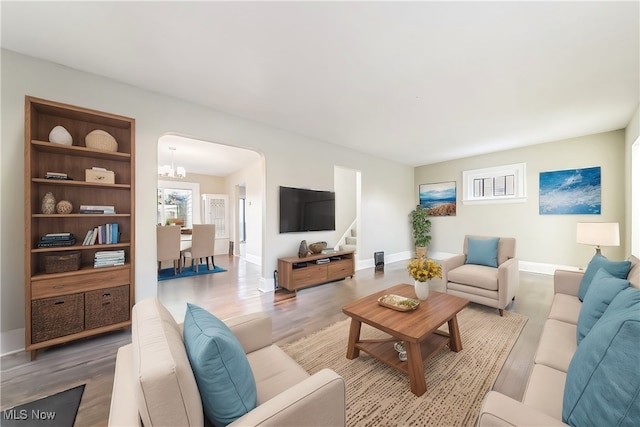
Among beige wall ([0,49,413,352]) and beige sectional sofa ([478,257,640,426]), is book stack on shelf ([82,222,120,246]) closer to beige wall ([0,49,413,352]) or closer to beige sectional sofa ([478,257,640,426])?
beige wall ([0,49,413,352])

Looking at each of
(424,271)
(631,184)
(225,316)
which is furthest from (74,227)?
(631,184)

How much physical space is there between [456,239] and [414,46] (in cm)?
530

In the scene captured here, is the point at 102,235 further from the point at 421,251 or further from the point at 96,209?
the point at 421,251

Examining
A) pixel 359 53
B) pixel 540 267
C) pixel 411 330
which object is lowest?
pixel 540 267

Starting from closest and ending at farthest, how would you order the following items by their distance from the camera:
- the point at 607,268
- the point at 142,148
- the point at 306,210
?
the point at 607,268 < the point at 142,148 < the point at 306,210

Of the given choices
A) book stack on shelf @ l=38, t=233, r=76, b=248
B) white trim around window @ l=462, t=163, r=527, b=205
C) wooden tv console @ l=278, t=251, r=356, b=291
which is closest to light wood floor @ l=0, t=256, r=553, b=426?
wooden tv console @ l=278, t=251, r=356, b=291

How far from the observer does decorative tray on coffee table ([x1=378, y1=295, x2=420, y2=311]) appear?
1.96m

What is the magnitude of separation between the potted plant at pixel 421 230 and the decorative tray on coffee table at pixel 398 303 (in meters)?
4.55

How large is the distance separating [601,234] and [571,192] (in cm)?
197

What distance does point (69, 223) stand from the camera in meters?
2.39

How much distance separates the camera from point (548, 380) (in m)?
1.17

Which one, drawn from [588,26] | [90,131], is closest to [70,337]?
[90,131]

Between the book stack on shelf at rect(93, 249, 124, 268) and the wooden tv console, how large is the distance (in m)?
2.00

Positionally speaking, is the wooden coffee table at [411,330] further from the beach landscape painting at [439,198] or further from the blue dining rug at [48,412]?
the beach landscape painting at [439,198]
